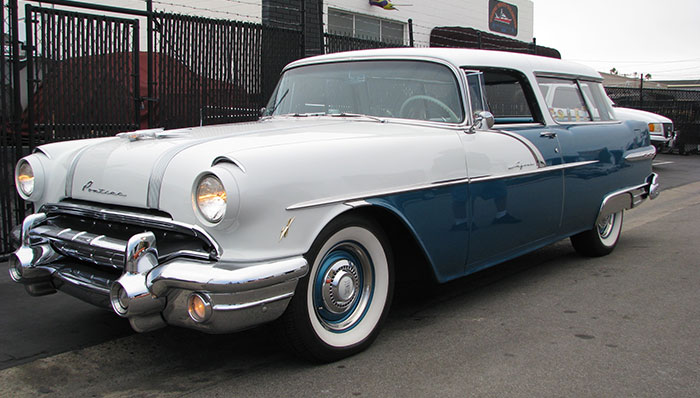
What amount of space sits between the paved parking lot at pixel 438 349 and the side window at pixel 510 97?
1.19 metres

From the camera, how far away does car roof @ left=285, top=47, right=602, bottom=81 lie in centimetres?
413

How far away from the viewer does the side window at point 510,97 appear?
4.35m

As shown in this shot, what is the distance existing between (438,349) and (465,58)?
6.16 ft

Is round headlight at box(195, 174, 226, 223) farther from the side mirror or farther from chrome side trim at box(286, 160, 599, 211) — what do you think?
the side mirror

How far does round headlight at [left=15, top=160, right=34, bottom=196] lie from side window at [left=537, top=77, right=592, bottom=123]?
3436mm

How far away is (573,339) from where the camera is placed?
11.6 ft

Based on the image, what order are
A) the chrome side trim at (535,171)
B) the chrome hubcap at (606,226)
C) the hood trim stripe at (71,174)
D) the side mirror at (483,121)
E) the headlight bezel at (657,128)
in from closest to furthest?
1. the hood trim stripe at (71,174)
2. the chrome side trim at (535,171)
3. the side mirror at (483,121)
4. the chrome hubcap at (606,226)
5. the headlight bezel at (657,128)

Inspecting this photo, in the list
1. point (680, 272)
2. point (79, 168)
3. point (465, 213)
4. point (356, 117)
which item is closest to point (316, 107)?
point (356, 117)

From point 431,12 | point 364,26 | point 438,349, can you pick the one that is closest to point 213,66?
point 438,349

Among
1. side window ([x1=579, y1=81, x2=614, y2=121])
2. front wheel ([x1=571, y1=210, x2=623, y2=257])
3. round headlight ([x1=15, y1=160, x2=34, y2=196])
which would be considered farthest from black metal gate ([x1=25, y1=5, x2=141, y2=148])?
front wheel ([x1=571, y1=210, x2=623, y2=257])

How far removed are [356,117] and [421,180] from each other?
2.72 feet

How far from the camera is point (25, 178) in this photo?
3.67m

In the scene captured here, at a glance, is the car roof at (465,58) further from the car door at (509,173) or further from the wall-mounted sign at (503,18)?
the wall-mounted sign at (503,18)

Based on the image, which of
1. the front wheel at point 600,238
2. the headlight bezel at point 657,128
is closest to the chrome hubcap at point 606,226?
the front wheel at point 600,238
